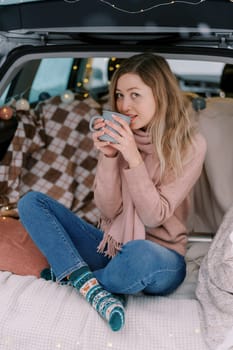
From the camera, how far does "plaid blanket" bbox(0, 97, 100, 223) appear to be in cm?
228

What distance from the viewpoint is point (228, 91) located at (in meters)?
2.52

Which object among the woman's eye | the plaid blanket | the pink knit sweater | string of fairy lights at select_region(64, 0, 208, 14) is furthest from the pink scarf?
the plaid blanket

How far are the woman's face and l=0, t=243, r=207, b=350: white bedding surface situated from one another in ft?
1.75

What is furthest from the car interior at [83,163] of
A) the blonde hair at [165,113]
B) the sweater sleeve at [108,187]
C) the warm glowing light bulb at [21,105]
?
the sweater sleeve at [108,187]

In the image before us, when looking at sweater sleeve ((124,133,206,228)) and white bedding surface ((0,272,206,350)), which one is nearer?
white bedding surface ((0,272,206,350))

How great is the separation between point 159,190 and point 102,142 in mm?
227

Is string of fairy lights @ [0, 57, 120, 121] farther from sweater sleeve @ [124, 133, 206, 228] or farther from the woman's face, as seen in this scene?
sweater sleeve @ [124, 133, 206, 228]

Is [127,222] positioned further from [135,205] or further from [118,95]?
[118,95]

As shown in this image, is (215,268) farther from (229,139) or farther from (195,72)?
(195,72)

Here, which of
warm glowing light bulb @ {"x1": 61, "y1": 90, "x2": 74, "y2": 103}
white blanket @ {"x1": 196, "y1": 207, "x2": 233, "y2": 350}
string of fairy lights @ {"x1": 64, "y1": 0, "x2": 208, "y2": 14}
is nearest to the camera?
white blanket @ {"x1": 196, "y1": 207, "x2": 233, "y2": 350}

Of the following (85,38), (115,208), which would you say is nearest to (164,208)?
(115,208)

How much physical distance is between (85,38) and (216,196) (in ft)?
2.43

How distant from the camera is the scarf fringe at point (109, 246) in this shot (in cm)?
168

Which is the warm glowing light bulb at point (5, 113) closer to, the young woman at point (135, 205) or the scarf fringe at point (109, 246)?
the young woman at point (135, 205)
